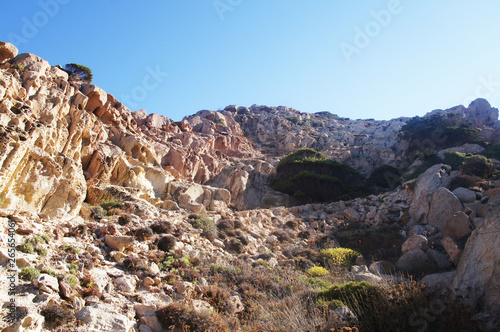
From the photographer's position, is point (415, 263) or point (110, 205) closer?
point (415, 263)

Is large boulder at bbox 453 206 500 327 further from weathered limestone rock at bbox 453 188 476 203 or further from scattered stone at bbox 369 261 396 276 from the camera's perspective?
weathered limestone rock at bbox 453 188 476 203

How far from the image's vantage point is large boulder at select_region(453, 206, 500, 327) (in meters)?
6.58

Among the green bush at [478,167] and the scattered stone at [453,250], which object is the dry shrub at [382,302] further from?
the green bush at [478,167]

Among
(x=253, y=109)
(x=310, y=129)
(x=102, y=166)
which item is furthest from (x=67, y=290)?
(x=253, y=109)

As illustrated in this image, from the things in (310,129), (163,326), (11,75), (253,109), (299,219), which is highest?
(253,109)

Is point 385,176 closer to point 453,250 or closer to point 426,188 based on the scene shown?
point 426,188

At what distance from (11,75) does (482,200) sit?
2083 cm

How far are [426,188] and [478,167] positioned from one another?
4.87 metres

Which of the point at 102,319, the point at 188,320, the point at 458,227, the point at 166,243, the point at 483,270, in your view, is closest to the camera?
the point at 102,319

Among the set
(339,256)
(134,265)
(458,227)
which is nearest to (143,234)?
(134,265)

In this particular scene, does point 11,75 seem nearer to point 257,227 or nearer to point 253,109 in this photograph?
point 257,227

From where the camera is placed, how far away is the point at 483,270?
7320 mm

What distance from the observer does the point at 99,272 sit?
24.8 feet

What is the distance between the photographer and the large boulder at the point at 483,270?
6.58 m
